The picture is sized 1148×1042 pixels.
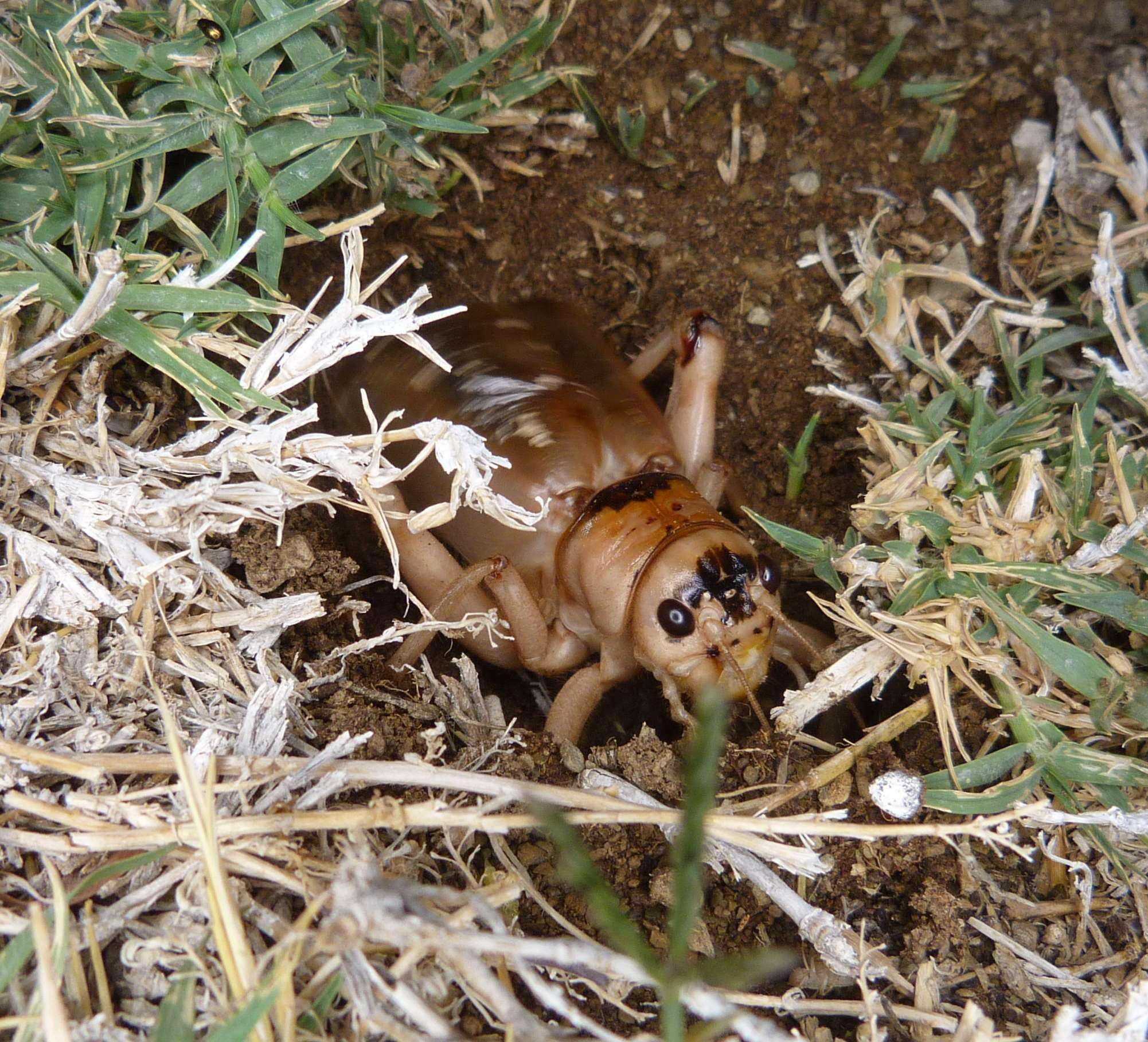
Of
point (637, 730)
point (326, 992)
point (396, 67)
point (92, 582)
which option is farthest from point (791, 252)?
point (326, 992)

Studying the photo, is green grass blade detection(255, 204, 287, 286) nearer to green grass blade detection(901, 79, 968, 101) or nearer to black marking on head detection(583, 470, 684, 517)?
black marking on head detection(583, 470, 684, 517)

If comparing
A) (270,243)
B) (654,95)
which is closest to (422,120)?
(270,243)

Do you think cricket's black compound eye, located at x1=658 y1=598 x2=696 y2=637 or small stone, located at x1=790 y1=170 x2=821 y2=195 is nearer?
cricket's black compound eye, located at x1=658 y1=598 x2=696 y2=637

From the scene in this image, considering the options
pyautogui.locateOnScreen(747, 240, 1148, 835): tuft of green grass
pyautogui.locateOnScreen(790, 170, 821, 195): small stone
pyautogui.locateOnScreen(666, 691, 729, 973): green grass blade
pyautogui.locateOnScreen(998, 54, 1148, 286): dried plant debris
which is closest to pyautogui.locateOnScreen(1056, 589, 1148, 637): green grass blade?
pyautogui.locateOnScreen(747, 240, 1148, 835): tuft of green grass

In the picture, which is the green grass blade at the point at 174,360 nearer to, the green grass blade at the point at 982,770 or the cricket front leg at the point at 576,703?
the cricket front leg at the point at 576,703

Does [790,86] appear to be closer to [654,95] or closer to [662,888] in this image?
[654,95]

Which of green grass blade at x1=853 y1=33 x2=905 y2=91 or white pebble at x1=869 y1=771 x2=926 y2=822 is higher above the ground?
green grass blade at x1=853 y1=33 x2=905 y2=91

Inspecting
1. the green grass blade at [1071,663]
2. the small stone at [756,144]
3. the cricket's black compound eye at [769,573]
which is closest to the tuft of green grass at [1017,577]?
the green grass blade at [1071,663]
